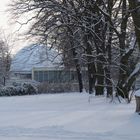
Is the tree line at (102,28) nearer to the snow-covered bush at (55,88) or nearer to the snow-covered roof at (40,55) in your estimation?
the snow-covered roof at (40,55)

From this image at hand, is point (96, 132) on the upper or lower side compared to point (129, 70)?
lower

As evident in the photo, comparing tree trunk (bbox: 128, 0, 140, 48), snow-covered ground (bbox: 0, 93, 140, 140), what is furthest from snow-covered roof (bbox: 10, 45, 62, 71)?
snow-covered ground (bbox: 0, 93, 140, 140)

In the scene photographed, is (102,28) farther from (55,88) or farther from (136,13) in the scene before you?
(55,88)

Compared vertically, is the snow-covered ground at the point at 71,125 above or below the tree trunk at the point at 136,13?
below

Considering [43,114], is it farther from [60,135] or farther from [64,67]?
[64,67]

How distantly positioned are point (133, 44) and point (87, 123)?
315 inches

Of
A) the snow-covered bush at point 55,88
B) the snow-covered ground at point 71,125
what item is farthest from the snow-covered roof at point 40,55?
the snow-covered ground at point 71,125

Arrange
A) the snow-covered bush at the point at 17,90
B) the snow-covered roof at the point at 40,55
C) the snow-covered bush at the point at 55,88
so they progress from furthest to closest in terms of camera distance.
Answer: the snow-covered bush at the point at 55,88 < the snow-covered bush at the point at 17,90 < the snow-covered roof at the point at 40,55

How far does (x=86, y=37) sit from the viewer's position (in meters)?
24.7

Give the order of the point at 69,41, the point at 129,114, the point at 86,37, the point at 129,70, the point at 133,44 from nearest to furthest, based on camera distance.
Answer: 1. the point at 129,114
2. the point at 133,44
3. the point at 129,70
4. the point at 86,37
5. the point at 69,41

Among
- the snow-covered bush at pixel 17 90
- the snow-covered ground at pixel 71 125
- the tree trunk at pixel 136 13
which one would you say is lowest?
the snow-covered ground at pixel 71 125

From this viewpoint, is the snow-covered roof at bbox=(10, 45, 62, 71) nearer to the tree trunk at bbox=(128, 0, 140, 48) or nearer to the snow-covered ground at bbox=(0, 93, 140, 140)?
the tree trunk at bbox=(128, 0, 140, 48)

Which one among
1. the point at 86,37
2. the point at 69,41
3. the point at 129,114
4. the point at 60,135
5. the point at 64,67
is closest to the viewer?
the point at 60,135

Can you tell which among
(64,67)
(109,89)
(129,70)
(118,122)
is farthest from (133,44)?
(64,67)
